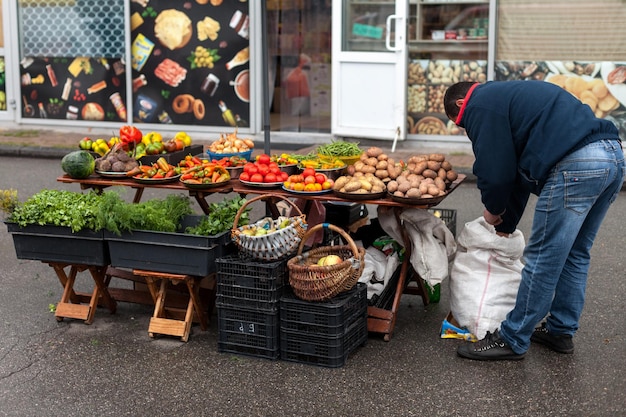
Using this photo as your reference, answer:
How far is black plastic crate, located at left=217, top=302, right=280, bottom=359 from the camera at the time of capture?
5.62 m

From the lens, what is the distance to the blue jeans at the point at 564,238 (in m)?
5.20

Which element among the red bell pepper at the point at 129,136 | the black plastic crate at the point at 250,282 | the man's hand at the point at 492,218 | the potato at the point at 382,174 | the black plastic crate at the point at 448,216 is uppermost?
the red bell pepper at the point at 129,136

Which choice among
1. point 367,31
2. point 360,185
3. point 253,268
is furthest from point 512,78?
point 253,268

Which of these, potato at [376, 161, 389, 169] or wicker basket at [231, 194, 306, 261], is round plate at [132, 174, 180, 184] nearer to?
wicker basket at [231, 194, 306, 261]

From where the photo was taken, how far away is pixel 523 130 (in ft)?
17.2

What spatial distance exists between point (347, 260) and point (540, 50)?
718cm

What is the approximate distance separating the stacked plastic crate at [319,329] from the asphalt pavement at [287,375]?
69mm

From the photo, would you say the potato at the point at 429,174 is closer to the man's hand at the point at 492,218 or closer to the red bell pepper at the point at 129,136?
the man's hand at the point at 492,218

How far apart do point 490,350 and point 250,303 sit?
4.70ft

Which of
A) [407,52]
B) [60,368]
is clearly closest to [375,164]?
[60,368]

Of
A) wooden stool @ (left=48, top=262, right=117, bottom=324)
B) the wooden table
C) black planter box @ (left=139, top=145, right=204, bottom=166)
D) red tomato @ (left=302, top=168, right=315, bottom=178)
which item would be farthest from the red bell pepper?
red tomato @ (left=302, top=168, right=315, bottom=178)

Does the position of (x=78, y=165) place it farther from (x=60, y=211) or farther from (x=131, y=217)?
(x=131, y=217)

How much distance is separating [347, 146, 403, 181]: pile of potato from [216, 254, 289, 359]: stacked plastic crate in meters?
0.92

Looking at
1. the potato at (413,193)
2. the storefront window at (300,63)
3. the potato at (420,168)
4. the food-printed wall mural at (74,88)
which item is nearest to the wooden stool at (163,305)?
the potato at (413,193)
